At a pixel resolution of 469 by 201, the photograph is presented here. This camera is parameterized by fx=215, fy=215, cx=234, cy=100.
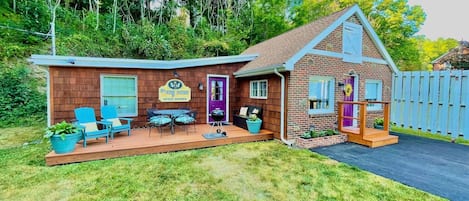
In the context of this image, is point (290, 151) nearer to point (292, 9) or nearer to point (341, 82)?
point (341, 82)

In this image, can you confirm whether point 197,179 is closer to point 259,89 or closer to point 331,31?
point 259,89

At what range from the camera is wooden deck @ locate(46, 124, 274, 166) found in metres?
4.73

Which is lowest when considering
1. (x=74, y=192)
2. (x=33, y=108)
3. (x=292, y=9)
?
(x=74, y=192)

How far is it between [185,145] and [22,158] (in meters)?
3.59

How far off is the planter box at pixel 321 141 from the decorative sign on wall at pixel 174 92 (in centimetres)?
438

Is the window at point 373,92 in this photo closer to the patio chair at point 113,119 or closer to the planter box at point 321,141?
the planter box at point 321,141

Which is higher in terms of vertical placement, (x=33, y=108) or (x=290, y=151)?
(x=33, y=108)

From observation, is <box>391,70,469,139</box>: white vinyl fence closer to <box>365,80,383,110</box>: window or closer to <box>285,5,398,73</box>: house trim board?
<box>365,80,383,110</box>: window

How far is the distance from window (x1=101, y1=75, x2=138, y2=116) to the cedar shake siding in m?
0.14

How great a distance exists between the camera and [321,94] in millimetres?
7168

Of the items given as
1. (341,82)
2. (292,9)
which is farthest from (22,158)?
(292,9)

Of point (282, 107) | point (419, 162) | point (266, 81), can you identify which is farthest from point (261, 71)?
point (419, 162)

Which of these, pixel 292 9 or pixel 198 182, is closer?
pixel 198 182

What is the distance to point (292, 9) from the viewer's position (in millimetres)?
19891
